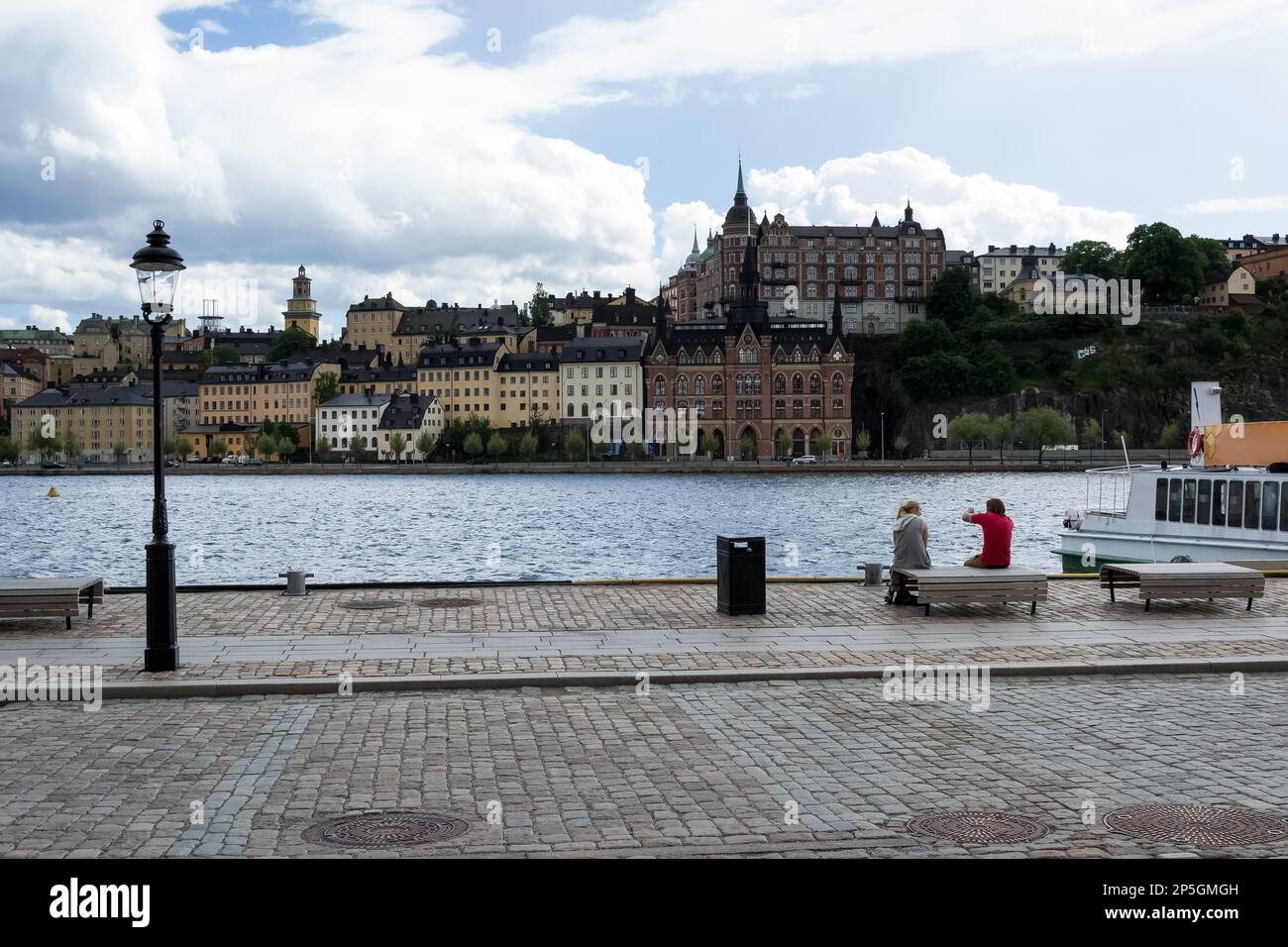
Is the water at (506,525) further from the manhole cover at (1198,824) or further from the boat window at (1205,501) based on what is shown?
the manhole cover at (1198,824)

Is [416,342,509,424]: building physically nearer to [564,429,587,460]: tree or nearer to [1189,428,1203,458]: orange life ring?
[564,429,587,460]: tree

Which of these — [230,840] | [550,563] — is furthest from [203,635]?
[550,563]

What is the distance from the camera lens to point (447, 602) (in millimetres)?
19281

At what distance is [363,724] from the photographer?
36.8 ft

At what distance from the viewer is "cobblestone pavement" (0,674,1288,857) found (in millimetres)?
7719

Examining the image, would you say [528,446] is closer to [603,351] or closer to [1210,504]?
[603,351]

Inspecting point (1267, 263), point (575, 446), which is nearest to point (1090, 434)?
point (1267, 263)

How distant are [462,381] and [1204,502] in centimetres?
15691

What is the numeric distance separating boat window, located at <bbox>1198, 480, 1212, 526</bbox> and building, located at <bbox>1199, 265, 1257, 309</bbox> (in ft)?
526

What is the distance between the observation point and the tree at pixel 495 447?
16812 centimetres

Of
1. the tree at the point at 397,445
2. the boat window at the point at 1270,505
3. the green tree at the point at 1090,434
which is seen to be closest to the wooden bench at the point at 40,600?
the boat window at the point at 1270,505

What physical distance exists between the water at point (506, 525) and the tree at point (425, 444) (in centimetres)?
3023
